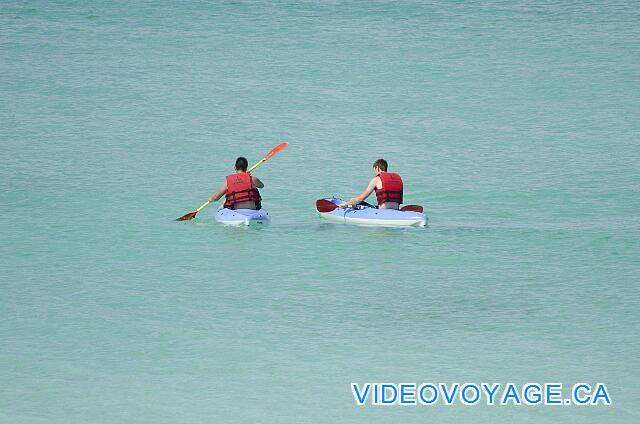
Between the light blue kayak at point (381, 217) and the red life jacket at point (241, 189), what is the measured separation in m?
1.28

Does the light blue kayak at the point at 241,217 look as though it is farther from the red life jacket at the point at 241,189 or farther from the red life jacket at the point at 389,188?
the red life jacket at the point at 389,188

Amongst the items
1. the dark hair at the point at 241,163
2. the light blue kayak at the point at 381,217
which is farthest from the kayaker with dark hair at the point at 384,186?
the dark hair at the point at 241,163

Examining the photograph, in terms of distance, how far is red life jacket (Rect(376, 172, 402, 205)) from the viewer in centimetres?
1559

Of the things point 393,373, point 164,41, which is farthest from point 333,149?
point 393,373

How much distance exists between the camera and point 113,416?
9430mm

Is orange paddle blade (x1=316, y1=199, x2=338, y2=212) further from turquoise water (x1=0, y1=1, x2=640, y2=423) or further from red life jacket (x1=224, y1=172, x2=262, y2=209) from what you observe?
red life jacket (x1=224, y1=172, x2=262, y2=209)

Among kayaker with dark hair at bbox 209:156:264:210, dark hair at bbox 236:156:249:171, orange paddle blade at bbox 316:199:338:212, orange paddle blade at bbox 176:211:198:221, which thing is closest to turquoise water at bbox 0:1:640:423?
orange paddle blade at bbox 176:211:198:221

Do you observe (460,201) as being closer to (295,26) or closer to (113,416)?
(113,416)

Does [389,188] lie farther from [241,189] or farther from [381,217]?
[241,189]

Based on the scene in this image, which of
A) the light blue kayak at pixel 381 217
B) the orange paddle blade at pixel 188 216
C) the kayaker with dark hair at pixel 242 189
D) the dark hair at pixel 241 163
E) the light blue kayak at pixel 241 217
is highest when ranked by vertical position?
the dark hair at pixel 241 163

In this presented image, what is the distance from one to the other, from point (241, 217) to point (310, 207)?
2.55 metres

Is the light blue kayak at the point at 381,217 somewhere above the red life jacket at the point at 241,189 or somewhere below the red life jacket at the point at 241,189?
below

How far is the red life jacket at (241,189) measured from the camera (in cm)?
1580

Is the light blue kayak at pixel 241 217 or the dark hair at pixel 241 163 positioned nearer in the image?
the dark hair at pixel 241 163
